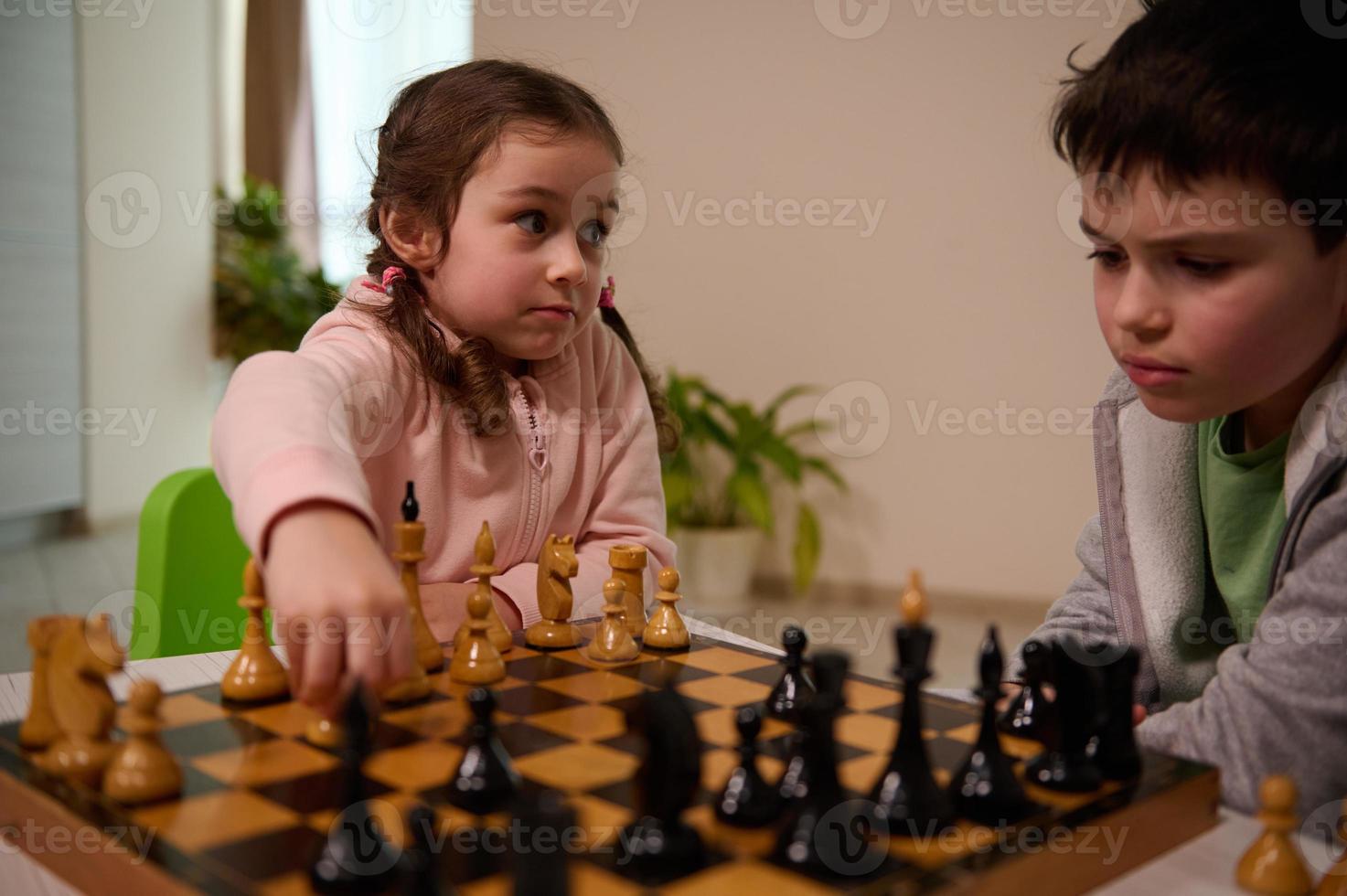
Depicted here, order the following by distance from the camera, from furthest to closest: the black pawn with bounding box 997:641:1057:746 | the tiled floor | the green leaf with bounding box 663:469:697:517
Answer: the green leaf with bounding box 663:469:697:517 < the tiled floor < the black pawn with bounding box 997:641:1057:746

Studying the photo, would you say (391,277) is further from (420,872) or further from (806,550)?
(806,550)

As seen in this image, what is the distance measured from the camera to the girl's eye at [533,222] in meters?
1.46

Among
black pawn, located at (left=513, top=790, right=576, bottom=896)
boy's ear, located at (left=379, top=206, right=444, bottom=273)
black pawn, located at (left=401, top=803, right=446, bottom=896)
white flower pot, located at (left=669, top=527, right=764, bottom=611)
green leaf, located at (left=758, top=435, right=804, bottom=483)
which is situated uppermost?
boy's ear, located at (left=379, top=206, right=444, bottom=273)

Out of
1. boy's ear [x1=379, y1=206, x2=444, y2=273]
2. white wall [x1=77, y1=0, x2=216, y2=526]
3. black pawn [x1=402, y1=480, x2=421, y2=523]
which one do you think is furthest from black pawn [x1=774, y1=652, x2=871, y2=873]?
white wall [x1=77, y1=0, x2=216, y2=526]

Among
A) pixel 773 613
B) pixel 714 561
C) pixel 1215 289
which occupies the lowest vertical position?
pixel 773 613

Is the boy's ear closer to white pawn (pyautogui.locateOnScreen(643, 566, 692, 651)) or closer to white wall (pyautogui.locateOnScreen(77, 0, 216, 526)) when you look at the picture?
white pawn (pyautogui.locateOnScreen(643, 566, 692, 651))

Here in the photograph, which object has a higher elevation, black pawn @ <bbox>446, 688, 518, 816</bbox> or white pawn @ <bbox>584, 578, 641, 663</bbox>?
black pawn @ <bbox>446, 688, 518, 816</bbox>

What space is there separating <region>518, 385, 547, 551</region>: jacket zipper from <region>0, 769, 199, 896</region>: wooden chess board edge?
0.82m

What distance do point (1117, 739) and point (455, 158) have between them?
3.49 feet

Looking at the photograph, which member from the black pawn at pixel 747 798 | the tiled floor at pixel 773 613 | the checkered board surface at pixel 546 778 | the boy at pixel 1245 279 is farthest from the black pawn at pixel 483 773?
the tiled floor at pixel 773 613

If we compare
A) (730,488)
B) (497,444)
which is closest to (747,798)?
(497,444)

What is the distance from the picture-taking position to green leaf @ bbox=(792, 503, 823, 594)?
4.26 metres

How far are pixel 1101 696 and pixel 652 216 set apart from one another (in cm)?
389

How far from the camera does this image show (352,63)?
638 cm
